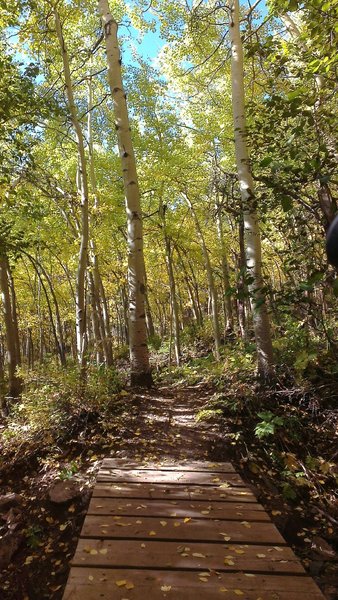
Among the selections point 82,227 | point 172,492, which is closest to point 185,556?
point 172,492

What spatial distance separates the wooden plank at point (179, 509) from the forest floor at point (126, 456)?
58 cm

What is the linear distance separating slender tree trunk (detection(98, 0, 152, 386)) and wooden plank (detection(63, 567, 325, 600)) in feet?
A: 16.6

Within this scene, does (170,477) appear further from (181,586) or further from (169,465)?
(181,586)

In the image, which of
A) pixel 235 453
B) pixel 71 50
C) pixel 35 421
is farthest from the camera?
pixel 71 50

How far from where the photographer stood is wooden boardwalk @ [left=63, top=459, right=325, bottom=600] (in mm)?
2330

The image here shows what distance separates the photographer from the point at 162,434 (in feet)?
18.0

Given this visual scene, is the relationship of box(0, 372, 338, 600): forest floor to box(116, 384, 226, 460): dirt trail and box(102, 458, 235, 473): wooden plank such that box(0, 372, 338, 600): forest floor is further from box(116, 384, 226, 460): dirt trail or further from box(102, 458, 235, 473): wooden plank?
box(102, 458, 235, 473): wooden plank

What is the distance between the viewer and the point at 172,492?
3676 mm

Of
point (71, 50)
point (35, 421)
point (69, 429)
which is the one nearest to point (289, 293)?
point (69, 429)

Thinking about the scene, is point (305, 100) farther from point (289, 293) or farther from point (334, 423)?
point (334, 423)

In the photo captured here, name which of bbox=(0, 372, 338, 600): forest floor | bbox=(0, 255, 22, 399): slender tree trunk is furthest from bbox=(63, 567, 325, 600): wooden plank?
bbox=(0, 255, 22, 399): slender tree trunk

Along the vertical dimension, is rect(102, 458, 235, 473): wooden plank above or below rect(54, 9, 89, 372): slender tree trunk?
below

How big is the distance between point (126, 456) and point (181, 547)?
2092 millimetres

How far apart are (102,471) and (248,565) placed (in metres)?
2.07
